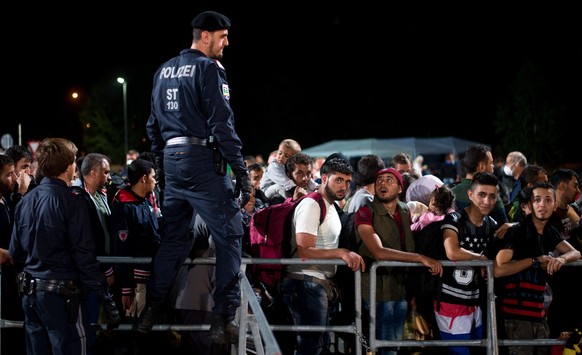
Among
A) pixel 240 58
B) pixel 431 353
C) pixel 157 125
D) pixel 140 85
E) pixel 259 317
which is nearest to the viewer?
pixel 259 317

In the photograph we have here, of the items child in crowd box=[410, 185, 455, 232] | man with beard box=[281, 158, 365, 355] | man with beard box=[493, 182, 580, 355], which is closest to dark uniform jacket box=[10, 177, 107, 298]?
man with beard box=[281, 158, 365, 355]

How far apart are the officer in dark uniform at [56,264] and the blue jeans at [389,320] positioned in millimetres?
2407

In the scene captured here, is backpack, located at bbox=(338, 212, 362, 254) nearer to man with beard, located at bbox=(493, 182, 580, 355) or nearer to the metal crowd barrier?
the metal crowd barrier

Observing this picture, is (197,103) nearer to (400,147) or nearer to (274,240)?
(274,240)

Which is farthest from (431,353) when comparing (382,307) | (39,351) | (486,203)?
(39,351)

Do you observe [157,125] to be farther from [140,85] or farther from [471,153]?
[140,85]

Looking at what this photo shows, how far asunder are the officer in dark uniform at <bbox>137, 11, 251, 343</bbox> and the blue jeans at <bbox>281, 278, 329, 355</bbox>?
0.96 m

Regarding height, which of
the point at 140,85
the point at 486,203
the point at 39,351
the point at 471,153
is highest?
the point at 140,85

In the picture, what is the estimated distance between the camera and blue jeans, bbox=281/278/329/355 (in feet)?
20.3

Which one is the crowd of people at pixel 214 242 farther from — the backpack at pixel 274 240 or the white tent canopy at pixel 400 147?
the white tent canopy at pixel 400 147

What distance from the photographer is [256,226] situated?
6465 mm

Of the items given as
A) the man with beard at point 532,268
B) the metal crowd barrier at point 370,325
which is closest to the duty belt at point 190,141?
the metal crowd barrier at point 370,325

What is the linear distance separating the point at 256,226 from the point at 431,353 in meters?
2.50

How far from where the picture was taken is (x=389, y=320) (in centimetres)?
629
